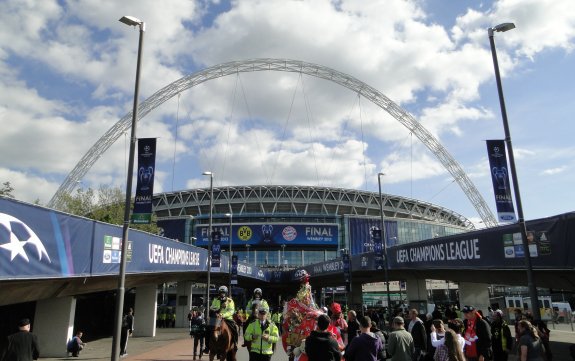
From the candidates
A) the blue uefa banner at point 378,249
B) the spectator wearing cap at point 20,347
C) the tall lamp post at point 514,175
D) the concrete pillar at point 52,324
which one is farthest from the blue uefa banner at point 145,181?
the blue uefa banner at point 378,249

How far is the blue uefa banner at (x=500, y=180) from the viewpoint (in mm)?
14195

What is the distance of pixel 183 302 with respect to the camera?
41562 mm

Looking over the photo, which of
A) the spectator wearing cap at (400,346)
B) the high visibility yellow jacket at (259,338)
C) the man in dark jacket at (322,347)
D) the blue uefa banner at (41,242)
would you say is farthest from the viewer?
the high visibility yellow jacket at (259,338)

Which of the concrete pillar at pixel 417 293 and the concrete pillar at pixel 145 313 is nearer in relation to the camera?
the concrete pillar at pixel 145 313

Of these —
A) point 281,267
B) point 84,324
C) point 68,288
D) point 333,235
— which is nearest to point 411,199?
point 333,235

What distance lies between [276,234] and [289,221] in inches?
257

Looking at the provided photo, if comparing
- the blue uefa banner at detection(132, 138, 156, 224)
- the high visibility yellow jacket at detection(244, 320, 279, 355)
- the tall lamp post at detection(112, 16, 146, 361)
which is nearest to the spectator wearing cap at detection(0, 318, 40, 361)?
the tall lamp post at detection(112, 16, 146, 361)

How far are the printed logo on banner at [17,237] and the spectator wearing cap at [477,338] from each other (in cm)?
1035

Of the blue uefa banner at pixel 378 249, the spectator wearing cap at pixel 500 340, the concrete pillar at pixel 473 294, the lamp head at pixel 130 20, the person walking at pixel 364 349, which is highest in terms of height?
the lamp head at pixel 130 20

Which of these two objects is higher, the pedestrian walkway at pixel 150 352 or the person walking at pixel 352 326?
the person walking at pixel 352 326

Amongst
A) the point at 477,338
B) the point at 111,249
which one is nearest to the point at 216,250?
the point at 111,249

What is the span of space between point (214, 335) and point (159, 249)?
32.3ft

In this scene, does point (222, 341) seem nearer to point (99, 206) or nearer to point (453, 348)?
point (453, 348)

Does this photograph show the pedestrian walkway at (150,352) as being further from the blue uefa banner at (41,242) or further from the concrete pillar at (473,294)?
the concrete pillar at (473,294)
